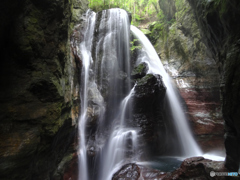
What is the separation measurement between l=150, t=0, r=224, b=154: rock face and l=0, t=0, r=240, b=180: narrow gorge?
73 millimetres

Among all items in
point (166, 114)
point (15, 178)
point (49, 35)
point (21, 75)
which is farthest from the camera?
point (166, 114)

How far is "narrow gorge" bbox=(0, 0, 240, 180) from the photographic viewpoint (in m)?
3.76

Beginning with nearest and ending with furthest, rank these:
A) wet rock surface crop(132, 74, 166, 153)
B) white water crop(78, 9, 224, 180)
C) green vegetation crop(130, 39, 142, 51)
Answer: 1. white water crop(78, 9, 224, 180)
2. wet rock surface crop(132, 74, 166, 153)
3. green vegetation crop(130, 39, 142, 51)

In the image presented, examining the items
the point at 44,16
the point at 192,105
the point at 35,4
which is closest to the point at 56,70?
the point at 44,16

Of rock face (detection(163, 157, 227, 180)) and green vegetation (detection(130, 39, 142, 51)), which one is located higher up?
green vegetation (detection(130, 39, 142, 51))


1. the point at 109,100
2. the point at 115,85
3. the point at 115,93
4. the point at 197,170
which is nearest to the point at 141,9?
the point at 115,85

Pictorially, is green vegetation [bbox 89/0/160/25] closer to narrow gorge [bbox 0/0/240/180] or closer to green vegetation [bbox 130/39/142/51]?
narrow gorge [bbox 0/0/240/180]

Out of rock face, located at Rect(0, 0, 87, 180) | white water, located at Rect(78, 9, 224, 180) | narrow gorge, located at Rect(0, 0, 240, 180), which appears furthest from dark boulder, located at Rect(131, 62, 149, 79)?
rock face, located at Rect(0, 0, 87, 180)

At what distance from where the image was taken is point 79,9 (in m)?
13.0

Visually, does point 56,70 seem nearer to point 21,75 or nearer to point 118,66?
point 21,75

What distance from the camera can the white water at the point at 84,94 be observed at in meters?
6.60

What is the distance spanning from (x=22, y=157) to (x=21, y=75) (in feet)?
6.67

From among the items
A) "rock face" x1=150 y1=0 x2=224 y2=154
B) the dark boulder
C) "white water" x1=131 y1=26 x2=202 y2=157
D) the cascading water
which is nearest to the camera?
the cascading water

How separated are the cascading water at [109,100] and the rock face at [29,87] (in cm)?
285
